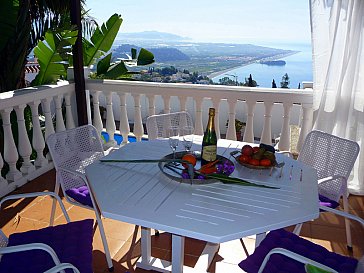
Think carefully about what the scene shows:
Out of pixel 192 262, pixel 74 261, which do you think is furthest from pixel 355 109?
pixel 74 261

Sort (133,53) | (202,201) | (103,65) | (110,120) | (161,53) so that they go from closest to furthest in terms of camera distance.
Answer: (202,201) < (110,120) < (103,65) < (133,53) < (161,53)

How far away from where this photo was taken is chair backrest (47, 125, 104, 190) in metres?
2.26

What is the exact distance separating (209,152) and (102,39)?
9.55 feet

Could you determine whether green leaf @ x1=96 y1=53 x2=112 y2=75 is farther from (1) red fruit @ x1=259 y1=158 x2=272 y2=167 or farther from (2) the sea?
(1) red fruit @ x1=259 y1=158 x2=272 y2=167

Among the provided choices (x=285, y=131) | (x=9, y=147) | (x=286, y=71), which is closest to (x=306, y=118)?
(x=285, y=131)

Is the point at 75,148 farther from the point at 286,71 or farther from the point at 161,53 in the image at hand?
the point at 161,53

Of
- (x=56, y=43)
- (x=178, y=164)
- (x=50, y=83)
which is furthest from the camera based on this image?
(x=50, y=83)

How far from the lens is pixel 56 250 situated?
1.63 meters

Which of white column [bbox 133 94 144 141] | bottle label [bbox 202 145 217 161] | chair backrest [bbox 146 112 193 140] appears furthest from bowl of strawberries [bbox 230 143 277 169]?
white column [bbox 133 94 144 141]

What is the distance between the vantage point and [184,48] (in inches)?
233

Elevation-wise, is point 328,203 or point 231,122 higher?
point 231,122

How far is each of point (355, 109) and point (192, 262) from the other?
2013 mm

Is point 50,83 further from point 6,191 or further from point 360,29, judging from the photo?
point 360,29

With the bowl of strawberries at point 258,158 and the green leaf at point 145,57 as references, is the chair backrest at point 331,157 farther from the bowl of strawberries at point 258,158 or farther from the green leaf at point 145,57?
the green leaf at point 145,57
